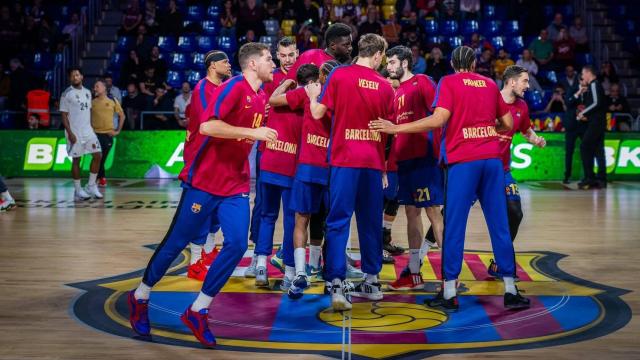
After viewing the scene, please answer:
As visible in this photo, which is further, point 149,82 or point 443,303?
point 149,82

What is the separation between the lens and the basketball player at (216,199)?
20.6ft

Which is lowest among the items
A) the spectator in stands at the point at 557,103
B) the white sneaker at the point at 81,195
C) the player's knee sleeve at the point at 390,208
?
the white sneaker at the point at 81,195

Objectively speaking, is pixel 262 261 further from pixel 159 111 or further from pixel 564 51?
pixel 564 51

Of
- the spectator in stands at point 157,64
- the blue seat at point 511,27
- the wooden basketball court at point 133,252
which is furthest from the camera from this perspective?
the blue seat at point 511,27

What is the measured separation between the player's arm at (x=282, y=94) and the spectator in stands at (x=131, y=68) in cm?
1302

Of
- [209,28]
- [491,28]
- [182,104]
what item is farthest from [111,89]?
[491,28]

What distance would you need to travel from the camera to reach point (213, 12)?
2258 cm

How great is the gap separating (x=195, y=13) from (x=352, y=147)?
53.0 feet

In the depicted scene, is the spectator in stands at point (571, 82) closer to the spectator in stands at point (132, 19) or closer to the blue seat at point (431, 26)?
the blue seat at point (431, 26)

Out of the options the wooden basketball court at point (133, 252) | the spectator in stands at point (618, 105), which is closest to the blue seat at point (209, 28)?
the wooden basketball court at point (133, 252)

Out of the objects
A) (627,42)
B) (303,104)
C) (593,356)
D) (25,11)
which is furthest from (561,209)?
(25,11)

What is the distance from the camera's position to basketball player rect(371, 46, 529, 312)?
7211mm

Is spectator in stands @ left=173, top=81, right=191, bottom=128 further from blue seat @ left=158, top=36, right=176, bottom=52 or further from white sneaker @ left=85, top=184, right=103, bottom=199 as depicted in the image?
white sneaker @ left=85, top=184, right=103, bottom=199

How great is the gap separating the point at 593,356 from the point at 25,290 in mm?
4561
